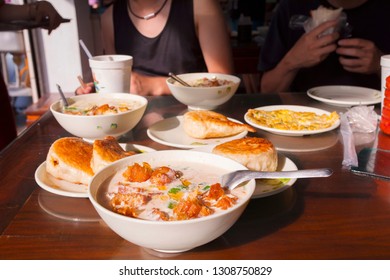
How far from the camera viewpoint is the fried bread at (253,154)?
3.43ft

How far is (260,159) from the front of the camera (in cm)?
105

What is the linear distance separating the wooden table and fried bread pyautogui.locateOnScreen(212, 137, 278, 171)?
10 cm

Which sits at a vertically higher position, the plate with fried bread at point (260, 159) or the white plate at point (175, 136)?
the plate with fried bread at point (260, 159)

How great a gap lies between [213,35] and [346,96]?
0.97 metres

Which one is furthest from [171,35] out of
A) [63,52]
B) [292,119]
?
[63,52]

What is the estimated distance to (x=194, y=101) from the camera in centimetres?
174

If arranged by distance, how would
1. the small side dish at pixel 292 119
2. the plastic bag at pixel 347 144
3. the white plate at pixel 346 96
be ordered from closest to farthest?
the plastic bag at pixel 347 144 → the small side dish at pixel 292 119 → the white plate at pixel 346 96

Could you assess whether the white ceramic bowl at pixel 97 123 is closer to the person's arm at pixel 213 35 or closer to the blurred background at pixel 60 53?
the person's arm at pixel 213 35

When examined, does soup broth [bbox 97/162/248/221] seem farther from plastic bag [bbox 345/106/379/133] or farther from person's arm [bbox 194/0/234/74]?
person's arm [bbox 194/0/234/74]

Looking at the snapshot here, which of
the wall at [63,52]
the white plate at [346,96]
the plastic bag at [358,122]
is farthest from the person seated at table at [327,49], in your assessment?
the wall at [63,52]

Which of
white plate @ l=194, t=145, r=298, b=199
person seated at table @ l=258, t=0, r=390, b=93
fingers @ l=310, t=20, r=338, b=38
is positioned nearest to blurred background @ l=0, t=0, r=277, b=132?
→ person seated at table @ l=258, t=0, r=390, b=93

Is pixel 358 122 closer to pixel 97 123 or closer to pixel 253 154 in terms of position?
pixel 253 154

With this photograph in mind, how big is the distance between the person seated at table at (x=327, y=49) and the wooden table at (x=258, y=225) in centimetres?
121

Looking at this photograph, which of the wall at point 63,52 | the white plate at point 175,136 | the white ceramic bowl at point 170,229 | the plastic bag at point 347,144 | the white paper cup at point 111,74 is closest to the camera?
the white ceramic bowl at point 170,229
